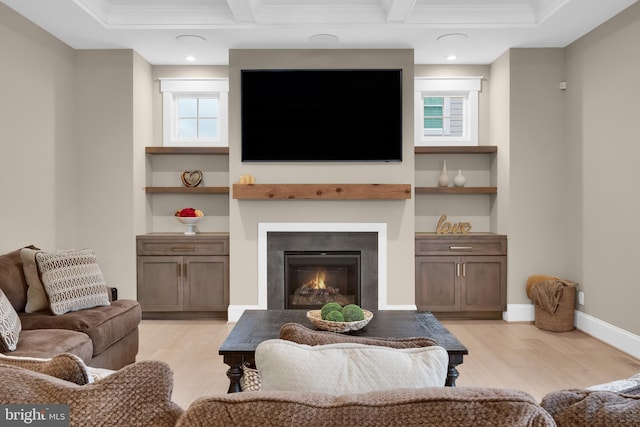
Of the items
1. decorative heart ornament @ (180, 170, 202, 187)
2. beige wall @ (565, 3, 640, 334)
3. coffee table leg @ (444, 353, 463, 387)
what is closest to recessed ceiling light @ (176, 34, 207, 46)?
decorative heart ornament @ (180, 170, 202, 187)

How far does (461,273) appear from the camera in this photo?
16.2ft

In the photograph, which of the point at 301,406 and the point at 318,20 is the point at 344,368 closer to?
the point at 301,406

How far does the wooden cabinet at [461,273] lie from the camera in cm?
492

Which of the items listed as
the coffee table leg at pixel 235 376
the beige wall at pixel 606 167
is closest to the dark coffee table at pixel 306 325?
the coffee table leg at pixel 235 376

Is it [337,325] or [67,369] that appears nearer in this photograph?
[67,369]

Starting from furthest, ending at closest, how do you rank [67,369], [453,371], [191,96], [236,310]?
[191,96]
[236,310]
[453,371]
[67,369]

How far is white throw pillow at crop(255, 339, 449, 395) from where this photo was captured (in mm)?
965

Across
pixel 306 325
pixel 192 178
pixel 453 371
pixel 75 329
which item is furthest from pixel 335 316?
pixel 192 178

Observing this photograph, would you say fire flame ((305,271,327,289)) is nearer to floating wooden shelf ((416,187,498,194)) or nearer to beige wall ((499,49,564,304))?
floating wooden shelf ((416,187,498,194))

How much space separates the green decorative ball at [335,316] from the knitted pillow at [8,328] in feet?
5.17

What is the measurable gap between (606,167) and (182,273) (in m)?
4.02

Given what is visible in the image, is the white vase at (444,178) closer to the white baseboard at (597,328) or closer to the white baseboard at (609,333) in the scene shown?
the white baseboard at (597,328)

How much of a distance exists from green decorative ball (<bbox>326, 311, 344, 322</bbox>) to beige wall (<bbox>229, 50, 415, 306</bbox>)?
7.67ft

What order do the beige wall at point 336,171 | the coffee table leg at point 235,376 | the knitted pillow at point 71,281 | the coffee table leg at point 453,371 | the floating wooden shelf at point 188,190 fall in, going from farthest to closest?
the floating wooden shelf at point 188,190 < the beige wall at point 336,171 < the knitted pillow at point 71,281 < the coffee table leg at point 235,376 < the coffee table leg at point 453,371
